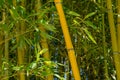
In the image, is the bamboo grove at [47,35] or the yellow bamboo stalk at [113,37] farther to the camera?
the yellow bamboo stalk at [113,37]

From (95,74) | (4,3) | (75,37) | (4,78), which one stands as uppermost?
(4,3)

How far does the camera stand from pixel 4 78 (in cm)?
180

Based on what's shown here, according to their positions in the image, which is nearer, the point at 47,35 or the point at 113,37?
the point at 47,35

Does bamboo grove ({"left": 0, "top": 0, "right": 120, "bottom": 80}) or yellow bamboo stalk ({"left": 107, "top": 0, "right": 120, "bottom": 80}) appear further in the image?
yellow bamboo stalk ({"left": 107, "top": 0, "right": 120, "bottom": 80})

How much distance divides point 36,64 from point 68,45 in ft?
0.81

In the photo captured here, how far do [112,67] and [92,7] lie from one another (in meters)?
0.78

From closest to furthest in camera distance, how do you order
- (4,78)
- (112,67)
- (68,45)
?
1. (68,45)
2. (4,78)
3. (112,67)

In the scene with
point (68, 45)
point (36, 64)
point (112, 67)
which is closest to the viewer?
point (68, 45)

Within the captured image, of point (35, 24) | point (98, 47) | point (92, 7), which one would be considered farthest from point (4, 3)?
point (98, 47)

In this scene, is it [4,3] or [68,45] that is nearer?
[68,45]

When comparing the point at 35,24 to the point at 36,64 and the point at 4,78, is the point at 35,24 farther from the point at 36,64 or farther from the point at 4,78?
the point at 4,78

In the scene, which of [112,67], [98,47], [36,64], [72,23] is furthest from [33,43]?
[112,67]

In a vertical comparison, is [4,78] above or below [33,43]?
below

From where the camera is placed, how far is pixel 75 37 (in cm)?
285
